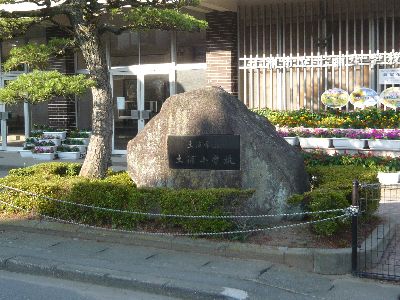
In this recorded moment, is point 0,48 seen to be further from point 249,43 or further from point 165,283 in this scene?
point 165,283

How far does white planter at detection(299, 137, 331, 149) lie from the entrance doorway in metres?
4.98

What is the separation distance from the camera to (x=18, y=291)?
21.8 ft

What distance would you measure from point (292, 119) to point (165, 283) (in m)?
9.04

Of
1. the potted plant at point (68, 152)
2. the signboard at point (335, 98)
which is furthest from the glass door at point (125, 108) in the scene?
the signboard at point (335, 98)

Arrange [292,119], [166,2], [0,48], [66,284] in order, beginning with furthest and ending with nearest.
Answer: [0,48] → [292,119] → [166,2] → [66,284]

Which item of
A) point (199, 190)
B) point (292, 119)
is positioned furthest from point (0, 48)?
point (199, 190)

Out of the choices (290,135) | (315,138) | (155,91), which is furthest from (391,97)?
(155,91)

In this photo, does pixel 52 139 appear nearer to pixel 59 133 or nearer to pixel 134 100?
pixel 59 133

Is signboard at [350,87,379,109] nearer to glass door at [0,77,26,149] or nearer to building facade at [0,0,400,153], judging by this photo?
building facade at [0,0,400,153]

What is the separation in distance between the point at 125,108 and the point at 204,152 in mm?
10048

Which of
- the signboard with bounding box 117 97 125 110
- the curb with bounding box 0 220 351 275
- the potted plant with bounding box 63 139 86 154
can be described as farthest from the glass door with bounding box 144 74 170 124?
the curb with bounding box 0 220 351 275

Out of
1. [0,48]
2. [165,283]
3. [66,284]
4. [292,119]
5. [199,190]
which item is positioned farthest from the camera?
[0,48]

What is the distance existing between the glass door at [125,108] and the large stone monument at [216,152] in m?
9.00

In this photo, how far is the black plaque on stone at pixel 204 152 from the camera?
8258 millimetres
